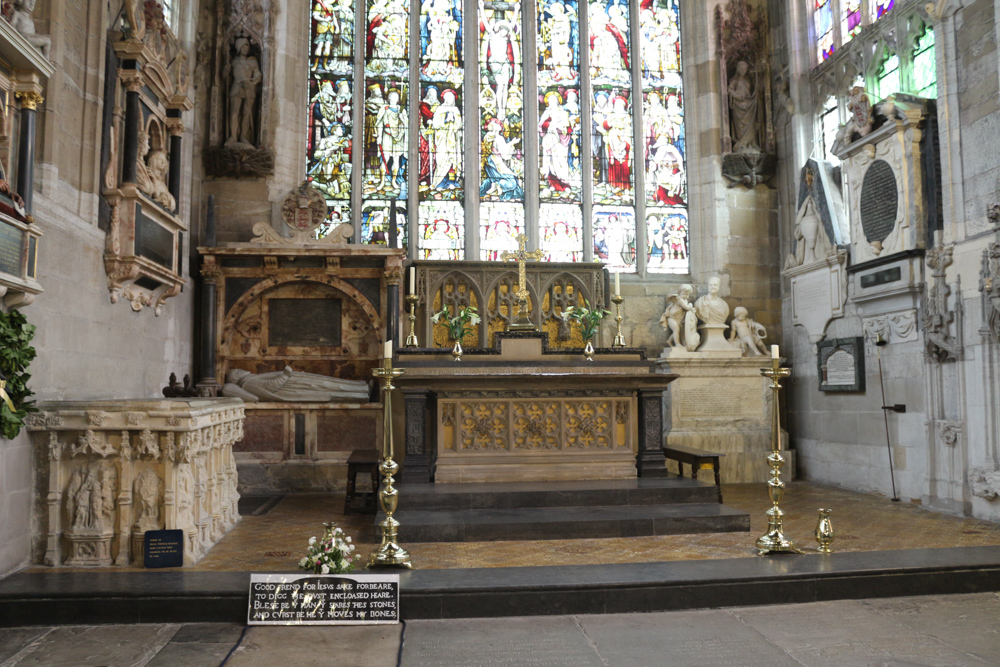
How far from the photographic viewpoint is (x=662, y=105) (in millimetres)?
12031

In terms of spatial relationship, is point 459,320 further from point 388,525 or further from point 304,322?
point 388,525

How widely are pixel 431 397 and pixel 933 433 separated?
17.5ft

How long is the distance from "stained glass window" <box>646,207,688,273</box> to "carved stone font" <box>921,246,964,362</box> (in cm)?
419

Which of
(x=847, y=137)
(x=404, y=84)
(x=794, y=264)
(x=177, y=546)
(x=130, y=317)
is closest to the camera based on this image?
(x=177, y=546)

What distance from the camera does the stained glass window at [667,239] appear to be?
38.6ft

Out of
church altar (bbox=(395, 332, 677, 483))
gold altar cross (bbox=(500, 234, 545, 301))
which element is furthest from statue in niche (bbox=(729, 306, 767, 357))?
gold altar cross (bbox=(500, 234, 545, 301))

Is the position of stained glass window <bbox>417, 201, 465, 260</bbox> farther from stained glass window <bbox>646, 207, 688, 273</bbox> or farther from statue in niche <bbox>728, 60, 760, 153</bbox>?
statue in niche <bbox>728, 60, 760, 153</bbox>

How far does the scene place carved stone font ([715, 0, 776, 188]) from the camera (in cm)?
1148

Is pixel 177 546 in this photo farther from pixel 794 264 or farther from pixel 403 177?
pixel 794 264

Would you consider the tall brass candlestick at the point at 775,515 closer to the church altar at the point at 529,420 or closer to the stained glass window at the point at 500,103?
the church altar at the point at 529,420

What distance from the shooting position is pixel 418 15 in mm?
11727

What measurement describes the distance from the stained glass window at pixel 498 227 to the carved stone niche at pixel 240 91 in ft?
10.5

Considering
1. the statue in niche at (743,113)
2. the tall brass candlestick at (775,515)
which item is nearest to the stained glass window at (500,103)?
the statue in niche at (743,113)

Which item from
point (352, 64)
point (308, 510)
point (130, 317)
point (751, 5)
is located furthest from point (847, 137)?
point (130, 317)
